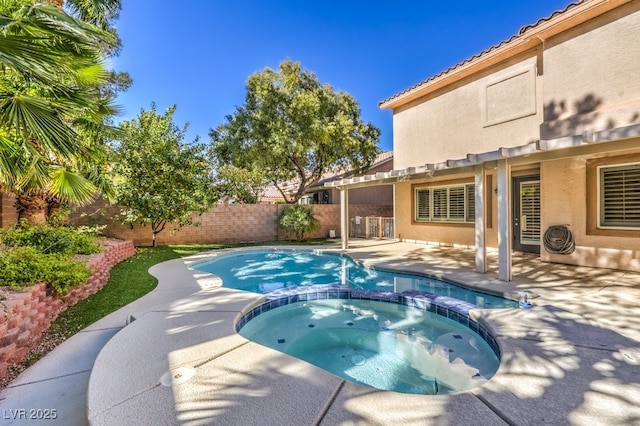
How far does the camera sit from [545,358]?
150 inches

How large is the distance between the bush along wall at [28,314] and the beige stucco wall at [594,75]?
42.2 ft

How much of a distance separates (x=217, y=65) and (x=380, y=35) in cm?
966

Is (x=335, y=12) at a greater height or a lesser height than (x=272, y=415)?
greater

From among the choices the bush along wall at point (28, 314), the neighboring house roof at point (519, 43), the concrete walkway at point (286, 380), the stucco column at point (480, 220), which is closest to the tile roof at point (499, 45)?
the neighboring house roof at point (519, 43)

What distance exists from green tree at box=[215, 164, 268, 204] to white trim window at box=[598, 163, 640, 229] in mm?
16040

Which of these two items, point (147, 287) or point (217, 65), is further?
point (217, 65)

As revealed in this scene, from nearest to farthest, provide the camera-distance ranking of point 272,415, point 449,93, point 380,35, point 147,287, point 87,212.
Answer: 1. point 272,415
2. point 147,287
3. point 449,93
4. point 87,212
5. point 380,35

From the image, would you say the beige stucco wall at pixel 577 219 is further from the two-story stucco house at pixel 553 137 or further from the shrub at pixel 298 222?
the shrub at pixel 298 222

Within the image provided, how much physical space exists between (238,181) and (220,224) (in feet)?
12.7

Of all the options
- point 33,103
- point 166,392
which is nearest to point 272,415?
point 166,392

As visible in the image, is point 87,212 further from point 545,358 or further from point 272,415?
point 545,358

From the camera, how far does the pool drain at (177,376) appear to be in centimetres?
336

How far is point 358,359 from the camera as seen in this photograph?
5.00m

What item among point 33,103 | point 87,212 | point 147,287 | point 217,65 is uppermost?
point 217,65
